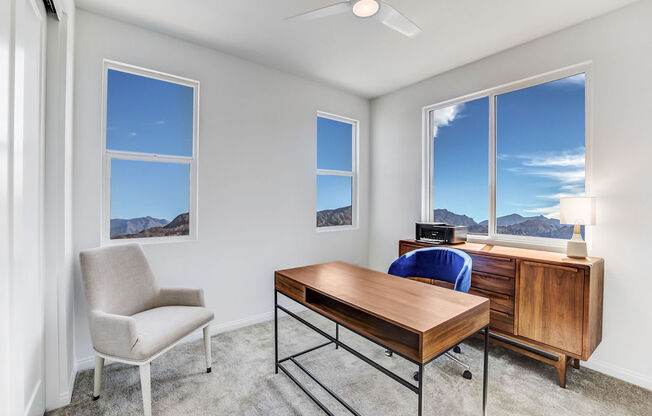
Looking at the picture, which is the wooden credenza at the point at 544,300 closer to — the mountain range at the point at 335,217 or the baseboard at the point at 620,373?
the baseboard at the point at 620,373

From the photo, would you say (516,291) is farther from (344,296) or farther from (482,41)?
(482,41)

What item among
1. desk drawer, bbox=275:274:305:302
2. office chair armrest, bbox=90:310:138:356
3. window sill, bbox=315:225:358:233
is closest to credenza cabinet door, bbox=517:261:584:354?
desk drawer, bbox=275:274:305:302

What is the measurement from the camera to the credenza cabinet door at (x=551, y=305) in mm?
2029

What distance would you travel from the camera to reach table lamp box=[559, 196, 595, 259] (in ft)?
7.11

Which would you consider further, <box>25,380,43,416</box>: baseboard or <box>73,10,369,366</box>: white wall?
<box>73,10,369,366</box>: white wall

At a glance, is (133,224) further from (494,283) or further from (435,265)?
(494,283)

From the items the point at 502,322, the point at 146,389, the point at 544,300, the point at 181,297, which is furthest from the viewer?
the point at 502,322

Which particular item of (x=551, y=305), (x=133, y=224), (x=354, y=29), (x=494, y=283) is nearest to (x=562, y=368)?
(x=551, y=305)

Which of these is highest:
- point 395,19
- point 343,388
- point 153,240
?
point 395,19

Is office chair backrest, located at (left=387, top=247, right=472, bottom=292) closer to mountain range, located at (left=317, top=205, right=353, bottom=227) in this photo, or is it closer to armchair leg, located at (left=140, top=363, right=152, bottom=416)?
mountain range, located at (left=317, top=205, right=353, bottom=227)

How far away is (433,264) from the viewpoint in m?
2.47

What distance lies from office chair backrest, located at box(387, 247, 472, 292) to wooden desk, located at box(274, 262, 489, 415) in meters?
0.45

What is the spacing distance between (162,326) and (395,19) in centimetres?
251

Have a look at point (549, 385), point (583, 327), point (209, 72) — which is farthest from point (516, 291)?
point (209, 72)
